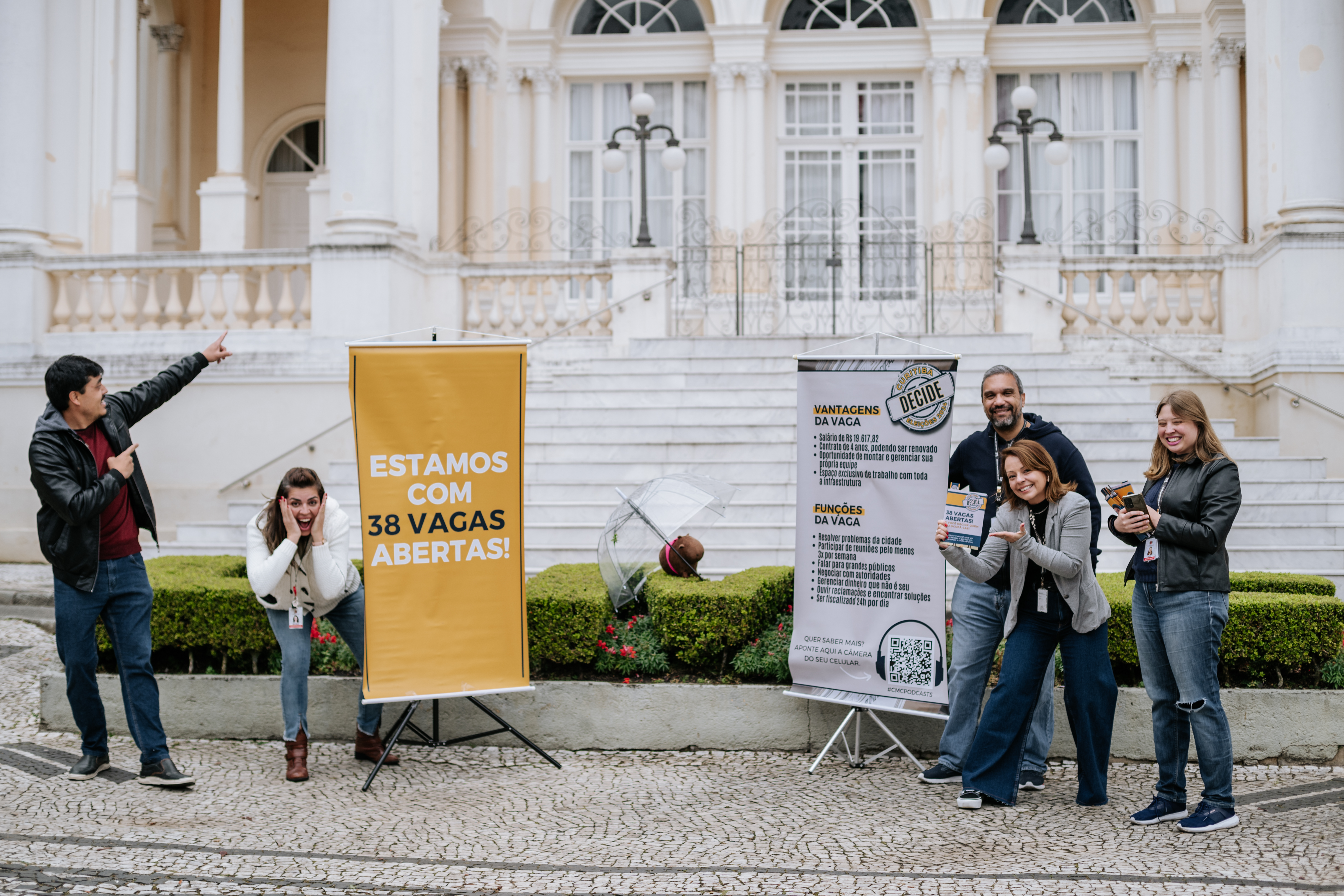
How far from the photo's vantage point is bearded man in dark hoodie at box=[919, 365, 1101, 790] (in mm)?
5879

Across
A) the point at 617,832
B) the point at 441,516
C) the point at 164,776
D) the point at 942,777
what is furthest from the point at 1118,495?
the point at 164,776

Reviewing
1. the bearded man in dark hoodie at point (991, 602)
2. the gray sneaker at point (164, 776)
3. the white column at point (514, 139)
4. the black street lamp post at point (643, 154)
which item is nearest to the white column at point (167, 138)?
the white column at point (514, 139)

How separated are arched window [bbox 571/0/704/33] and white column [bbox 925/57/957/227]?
355 centimetres

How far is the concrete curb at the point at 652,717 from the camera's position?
6332 mm

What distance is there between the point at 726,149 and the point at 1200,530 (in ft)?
44.8

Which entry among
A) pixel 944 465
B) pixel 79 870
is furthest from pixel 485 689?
pixel 944 465

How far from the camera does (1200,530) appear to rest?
5246mm

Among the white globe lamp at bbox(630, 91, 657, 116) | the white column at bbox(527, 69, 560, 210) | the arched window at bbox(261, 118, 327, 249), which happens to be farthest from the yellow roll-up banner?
the arched window at bbox(261, 118, 327, 249)

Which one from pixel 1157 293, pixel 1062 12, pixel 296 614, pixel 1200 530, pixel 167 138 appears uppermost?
pixel 1062 12

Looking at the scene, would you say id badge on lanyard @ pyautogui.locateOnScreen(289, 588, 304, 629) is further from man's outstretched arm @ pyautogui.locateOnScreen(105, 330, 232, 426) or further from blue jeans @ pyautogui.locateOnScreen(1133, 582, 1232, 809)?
blue jeans @ pyautogui.locateOnScreen(1133, 582, 1232, 809)

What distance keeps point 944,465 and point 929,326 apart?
9911 millimetres

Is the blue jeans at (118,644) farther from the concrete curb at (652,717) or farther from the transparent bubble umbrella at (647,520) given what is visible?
the transparent bubble umbrella at (647,520)

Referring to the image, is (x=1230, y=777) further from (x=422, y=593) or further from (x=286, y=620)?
(x=286, y=620)

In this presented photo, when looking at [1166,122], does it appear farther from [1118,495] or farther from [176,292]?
[1118,495]
